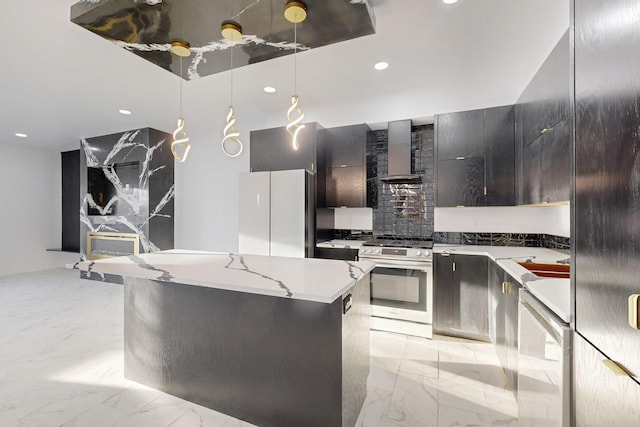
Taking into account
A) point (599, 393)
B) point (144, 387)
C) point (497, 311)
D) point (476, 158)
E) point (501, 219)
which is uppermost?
point (476, 158)

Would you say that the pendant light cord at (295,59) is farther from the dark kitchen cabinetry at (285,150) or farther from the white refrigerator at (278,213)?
the white refrigerator at (278,213)

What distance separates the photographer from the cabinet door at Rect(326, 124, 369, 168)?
349cm

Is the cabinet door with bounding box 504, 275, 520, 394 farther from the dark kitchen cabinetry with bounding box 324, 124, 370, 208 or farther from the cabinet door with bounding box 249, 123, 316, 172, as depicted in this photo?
the cabinet door with bounding box 249, 123, 316, 172

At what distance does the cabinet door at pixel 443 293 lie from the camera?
113 inches

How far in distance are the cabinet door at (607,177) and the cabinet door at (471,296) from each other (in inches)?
70.4

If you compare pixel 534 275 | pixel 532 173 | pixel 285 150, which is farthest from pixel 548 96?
pixel 285 150

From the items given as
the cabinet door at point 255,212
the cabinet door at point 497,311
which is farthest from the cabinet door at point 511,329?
the cabinet door at point 255,212

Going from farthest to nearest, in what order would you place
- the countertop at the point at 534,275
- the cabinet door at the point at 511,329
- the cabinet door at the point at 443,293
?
1. the cabinet door at the point at 443,293
2. the cabinet door at the point at 511,329
3. the countertop at the point at 534,275

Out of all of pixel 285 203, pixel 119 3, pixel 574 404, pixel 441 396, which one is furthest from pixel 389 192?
pixel 119 3

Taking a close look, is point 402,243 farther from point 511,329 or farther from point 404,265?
point 511,329

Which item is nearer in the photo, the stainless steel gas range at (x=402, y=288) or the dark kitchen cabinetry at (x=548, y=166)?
the dark kitchen cabinetry at (x=548, y=166)

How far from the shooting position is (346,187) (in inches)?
141

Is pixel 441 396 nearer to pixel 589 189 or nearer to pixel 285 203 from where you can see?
pixel 589 189

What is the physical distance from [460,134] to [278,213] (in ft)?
7.26
